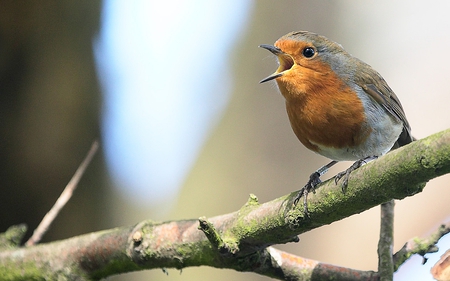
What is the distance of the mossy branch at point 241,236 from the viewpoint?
4.63ft

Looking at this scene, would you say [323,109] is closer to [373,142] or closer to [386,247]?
[373,142]

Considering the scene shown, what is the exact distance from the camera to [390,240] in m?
2.18

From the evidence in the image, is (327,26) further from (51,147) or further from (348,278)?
(51,147)

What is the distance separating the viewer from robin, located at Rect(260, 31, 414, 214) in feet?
7.39

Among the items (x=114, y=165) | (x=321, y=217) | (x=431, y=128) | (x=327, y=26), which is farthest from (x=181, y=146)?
(x=321, y=217)

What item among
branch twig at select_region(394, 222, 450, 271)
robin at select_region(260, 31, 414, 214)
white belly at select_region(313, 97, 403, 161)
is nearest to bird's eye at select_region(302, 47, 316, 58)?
robin at select_region(260, 31, 414, 214)

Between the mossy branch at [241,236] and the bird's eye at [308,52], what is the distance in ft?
2.65

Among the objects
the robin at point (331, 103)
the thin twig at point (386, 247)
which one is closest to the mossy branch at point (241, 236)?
the thin twig at point (386, 247)

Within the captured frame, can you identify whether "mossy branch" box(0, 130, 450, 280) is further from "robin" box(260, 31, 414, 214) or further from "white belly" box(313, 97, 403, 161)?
"white belly" box(313, 97, 403, 161)

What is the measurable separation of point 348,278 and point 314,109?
0.78 metres

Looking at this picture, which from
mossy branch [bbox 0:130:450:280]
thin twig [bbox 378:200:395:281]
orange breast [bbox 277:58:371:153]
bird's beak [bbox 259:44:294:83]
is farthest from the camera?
bird's beak [bbox 259:44:294:83]

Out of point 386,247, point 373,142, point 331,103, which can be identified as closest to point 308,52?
point 331,103

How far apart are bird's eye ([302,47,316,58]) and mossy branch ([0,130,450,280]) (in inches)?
31.8

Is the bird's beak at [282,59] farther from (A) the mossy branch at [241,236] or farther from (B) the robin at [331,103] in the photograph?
(A) the mossy branch at [241,236]
